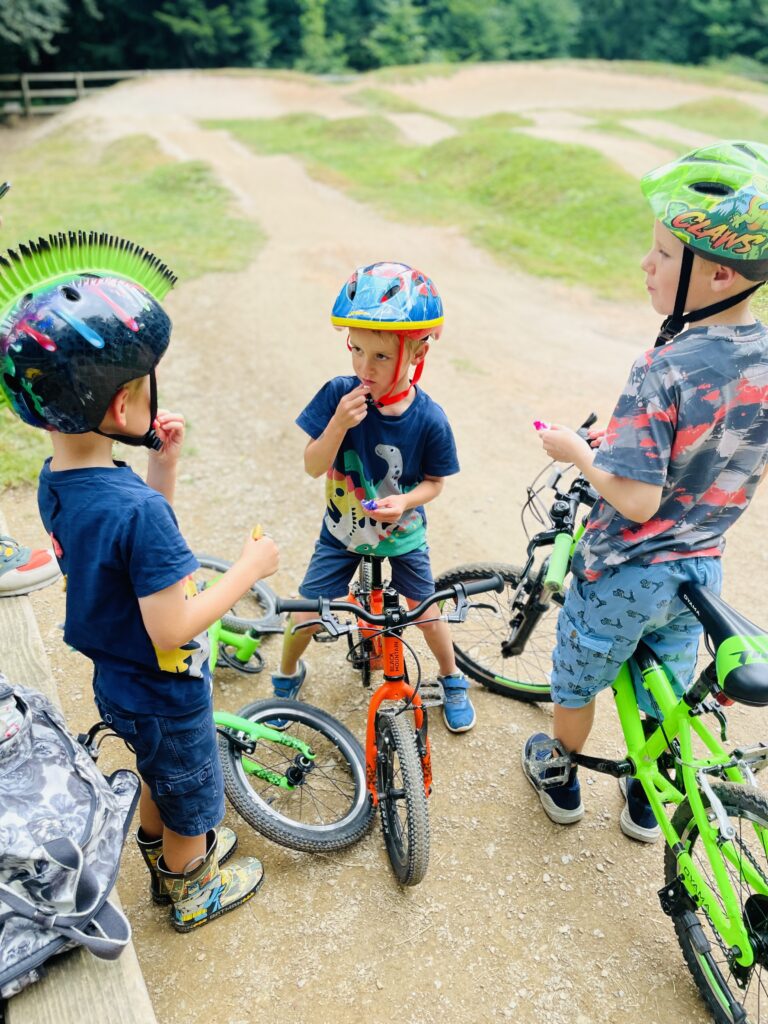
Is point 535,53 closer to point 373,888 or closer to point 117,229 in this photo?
point 117,229

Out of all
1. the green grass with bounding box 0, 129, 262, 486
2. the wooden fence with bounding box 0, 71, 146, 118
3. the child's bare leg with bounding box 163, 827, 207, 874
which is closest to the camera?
the child's bare leg with bounding box 163, 827, 207, 874

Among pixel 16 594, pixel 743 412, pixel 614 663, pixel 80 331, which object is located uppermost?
pixel 80 331

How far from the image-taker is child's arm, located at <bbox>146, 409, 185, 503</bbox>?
237 centimetres

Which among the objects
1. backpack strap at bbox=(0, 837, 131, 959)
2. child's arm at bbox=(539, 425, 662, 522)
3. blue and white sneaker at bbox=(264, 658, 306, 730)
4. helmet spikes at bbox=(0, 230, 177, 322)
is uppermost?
helmet spikes at bbox=(0, 230, 177, 322)

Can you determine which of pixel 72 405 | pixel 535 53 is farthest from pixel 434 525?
pixel 535 53

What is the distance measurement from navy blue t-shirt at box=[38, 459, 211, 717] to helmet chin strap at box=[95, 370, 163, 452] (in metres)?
0.08

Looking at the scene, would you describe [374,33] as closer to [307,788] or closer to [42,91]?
[42,91]

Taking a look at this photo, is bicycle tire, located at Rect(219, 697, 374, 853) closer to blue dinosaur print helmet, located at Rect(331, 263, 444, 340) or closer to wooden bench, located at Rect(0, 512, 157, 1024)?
wooden bench, located at Rect(0, 512, 157, 1024)

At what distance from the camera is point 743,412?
2.29m

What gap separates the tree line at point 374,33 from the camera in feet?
110

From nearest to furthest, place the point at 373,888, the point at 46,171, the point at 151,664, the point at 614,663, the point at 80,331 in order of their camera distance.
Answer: the point at 80,331 → the point at 151,664 → the point at 614,663 → the point at 373,888 → the point at 46,171

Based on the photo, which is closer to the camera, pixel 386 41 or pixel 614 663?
pixel 614 663

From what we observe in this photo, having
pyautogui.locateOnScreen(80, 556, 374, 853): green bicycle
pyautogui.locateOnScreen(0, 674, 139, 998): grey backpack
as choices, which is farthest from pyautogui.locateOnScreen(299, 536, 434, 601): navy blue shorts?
pyautogui.locateOnScreen(0, 674, 139, 998): grey backpack

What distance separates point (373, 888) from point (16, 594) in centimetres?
226
